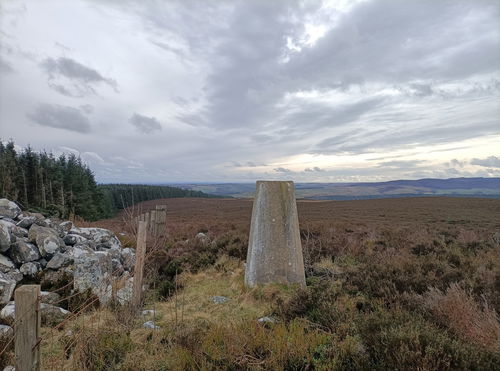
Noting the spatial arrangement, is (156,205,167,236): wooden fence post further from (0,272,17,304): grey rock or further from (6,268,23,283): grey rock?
(0,272,17,304): grey rock

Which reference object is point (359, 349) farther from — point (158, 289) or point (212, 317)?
point (158, 289)

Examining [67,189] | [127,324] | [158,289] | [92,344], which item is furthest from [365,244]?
[67,189]

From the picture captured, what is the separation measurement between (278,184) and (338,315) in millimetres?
3125

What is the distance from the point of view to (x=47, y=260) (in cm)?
633

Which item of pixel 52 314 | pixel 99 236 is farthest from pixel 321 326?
pixel 99 236

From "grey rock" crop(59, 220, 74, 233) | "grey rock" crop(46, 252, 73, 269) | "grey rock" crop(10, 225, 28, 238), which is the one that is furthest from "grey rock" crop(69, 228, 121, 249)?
"grey rock" crop(46, 252, 73, 269)

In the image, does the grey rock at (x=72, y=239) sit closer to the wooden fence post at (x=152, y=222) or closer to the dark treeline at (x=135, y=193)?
the wooden fence post at (x=152, y=222)

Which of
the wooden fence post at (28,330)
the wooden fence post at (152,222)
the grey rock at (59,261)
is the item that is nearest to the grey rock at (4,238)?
the grey rock at (59,261)

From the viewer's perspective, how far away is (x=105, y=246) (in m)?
8.27

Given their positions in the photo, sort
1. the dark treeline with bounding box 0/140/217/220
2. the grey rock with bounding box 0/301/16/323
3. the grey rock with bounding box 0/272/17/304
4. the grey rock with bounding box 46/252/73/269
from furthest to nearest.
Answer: the dark treeline with bounding box 0/140/217/220 < the grey rock with bounding box 46/252/73/269 < the grey rock with bounding box 0/272/17/304 < the grey rock with bounding box 0/301/16/323

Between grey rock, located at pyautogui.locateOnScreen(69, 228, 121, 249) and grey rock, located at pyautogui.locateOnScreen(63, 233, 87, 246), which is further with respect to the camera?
grey rock, located at pyautogui.locateOnScreen(69, 228, 121, 249)

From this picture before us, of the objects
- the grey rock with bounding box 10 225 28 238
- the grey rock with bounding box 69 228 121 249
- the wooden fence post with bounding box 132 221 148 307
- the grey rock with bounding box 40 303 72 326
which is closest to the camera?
the grey rock with bounding box 40 303 72 326

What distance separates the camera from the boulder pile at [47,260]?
5.42 metres

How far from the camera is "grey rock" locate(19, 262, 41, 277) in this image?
5.68m
